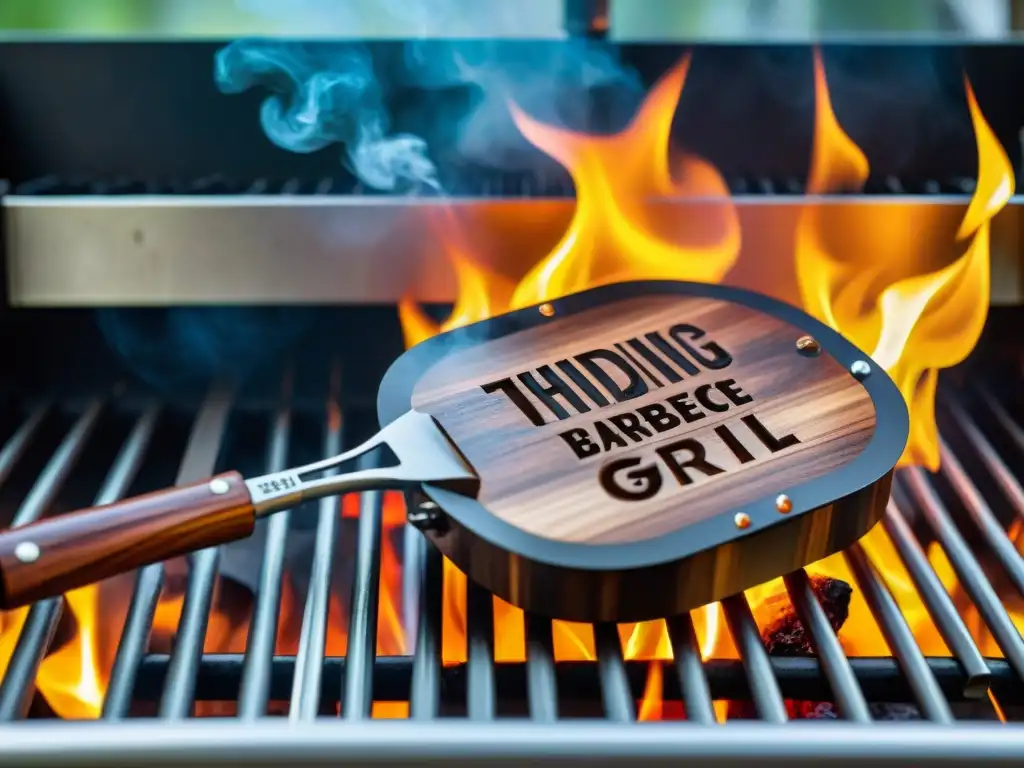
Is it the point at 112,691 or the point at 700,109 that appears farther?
the point at 700,109

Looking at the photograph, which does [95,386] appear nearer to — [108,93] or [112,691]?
[108,93]

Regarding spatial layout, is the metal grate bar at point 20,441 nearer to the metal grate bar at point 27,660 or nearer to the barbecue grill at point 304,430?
the barbecue grill at point 304,430

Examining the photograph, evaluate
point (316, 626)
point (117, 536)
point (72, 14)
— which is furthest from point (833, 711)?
point (72, 14)

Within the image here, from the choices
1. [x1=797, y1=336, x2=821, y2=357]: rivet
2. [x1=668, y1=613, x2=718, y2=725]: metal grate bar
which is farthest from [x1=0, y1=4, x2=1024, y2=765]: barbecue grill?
[x1=797, y1=336, x2=821, y2=357]: rivet

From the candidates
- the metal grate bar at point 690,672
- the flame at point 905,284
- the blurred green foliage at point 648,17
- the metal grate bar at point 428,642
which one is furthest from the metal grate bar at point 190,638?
the blurred green foliage at point 648,17

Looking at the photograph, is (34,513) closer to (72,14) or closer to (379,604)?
(379,604)

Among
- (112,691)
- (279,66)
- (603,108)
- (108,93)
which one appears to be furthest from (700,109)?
(112,691)

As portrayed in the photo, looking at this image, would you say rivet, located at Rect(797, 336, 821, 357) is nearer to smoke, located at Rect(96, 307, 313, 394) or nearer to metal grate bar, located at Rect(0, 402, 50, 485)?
smoke, located at Rect(96, 307, 313, 394)
